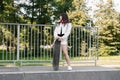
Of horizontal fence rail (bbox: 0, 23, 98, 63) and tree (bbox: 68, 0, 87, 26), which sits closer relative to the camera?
horizontal fence rail (bbox: 0, 23, 98, 63)

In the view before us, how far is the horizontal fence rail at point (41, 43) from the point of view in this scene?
390 inches

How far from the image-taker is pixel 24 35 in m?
10.2

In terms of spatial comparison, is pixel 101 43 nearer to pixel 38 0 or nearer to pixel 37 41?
pixel 38 0

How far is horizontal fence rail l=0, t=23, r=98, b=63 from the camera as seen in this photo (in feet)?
32.5

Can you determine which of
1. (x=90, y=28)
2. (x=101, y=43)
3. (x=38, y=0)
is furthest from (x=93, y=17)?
(x=90, y=28)

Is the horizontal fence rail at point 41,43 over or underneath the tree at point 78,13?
underneath

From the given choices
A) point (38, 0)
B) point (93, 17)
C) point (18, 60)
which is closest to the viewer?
point (18, 60)

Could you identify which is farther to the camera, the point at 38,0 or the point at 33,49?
the point at 38,0

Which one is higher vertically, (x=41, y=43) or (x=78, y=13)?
(x=78, y=13)

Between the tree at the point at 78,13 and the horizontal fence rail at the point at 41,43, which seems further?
the tree at the point at 78,13

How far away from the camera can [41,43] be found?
10.4 m

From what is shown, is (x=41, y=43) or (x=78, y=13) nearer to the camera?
(x=41, y=43)

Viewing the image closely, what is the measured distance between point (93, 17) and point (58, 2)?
20.1 feet

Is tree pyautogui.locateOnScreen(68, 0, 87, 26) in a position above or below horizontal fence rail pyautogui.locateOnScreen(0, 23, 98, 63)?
above
